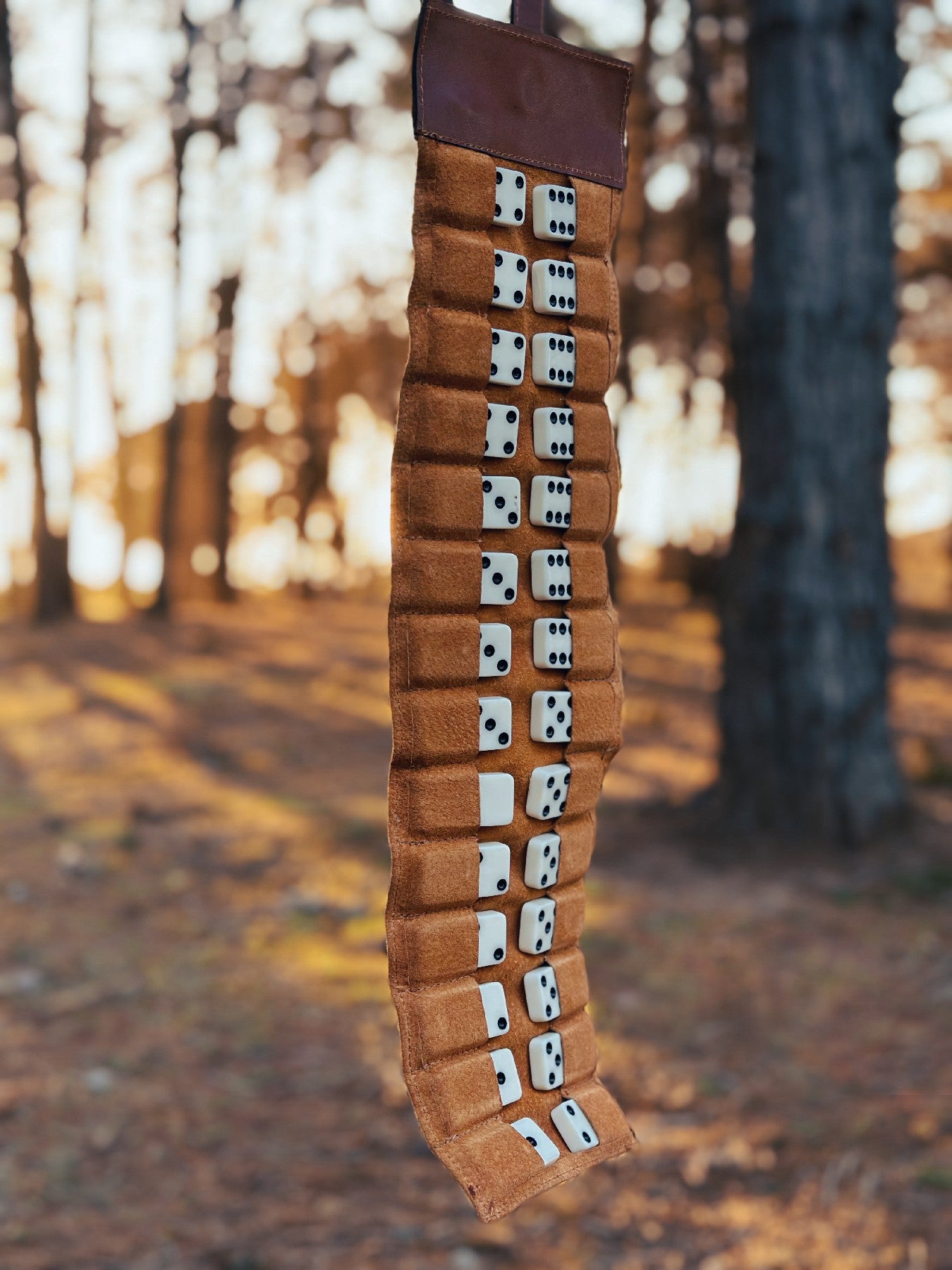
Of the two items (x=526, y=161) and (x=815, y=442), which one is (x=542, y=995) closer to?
(x=526, y=161)

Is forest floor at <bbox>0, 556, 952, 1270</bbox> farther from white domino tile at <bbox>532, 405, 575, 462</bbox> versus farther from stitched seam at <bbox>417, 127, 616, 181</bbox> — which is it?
stitched seam at <bbox>417, 127, 616, 181</bbox>

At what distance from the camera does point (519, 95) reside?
45.6 inches

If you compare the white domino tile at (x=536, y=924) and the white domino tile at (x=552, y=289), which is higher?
the white domino tile at (x=552, y=289)

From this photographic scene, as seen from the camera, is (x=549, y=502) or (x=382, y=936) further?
(x=382, y=936)

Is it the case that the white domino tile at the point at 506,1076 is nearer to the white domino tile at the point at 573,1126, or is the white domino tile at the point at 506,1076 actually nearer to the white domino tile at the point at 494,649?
the white domino tile at the point at 573,1126

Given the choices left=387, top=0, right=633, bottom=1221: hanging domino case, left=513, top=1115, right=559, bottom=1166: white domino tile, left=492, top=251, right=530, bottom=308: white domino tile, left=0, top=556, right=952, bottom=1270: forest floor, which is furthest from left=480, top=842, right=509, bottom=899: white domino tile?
left=0, top=556, right=952, bottom=1270: forest floor

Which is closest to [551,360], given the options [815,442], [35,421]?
[815,442]

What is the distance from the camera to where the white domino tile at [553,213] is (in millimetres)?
1186

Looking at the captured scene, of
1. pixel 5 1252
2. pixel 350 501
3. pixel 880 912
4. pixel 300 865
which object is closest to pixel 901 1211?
pixel 880 912

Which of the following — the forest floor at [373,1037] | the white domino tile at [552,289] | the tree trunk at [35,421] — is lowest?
the forest floor at [373,1037]

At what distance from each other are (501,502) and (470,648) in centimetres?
15

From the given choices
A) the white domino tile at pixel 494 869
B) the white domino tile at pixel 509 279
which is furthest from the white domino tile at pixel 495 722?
the white domino tile at pixel 509 279

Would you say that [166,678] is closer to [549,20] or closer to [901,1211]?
[901,1211]

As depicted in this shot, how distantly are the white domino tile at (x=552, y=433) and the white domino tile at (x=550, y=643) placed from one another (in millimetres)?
167
